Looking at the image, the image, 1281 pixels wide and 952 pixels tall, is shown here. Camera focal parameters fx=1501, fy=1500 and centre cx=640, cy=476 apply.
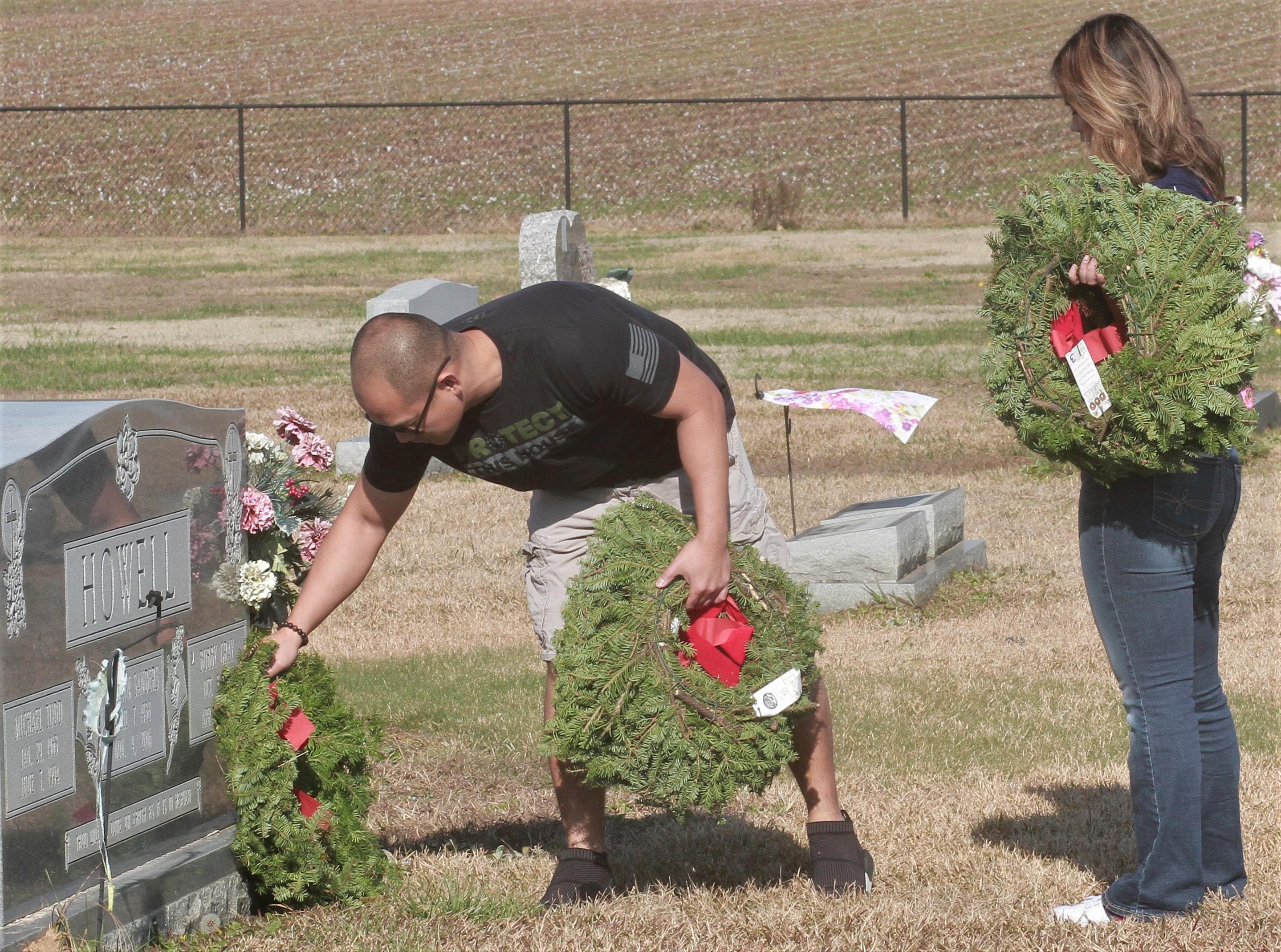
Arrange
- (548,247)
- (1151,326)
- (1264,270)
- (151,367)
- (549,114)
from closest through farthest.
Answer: (1151,326) < (1264,270) < (548,247) < (151,367) < (549,114)

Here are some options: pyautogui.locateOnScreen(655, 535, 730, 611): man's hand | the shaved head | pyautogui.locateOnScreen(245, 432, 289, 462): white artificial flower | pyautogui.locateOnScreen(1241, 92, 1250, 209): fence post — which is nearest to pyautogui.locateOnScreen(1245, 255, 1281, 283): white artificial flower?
pyautogui.locateOnScreen(655, 535, 730, 611): man's hand

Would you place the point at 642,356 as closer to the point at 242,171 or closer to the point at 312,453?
the point at 312,453

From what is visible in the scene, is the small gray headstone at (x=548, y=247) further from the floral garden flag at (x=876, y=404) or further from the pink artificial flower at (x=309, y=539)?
the pink artificial flower at (x=309, y=539)

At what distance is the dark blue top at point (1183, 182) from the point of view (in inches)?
130

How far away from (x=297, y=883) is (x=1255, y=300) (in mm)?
2693

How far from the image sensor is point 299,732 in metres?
3.79

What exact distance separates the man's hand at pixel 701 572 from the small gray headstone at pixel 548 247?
27.0ft

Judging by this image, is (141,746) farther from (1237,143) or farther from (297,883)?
(1237,143)

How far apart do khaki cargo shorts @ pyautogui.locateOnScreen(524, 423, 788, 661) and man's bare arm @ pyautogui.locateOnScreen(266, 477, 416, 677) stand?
0.36 meters

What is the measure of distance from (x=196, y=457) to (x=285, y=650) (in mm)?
540

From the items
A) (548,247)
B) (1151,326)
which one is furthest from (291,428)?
(548,247)

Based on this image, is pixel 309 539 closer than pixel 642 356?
No

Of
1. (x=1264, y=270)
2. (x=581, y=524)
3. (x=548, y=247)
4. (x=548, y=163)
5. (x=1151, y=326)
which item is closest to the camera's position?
(x=1151, y=326)

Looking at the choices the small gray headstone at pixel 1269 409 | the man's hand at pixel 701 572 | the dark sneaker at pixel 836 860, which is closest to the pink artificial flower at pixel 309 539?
the man's hand at pixel 701 572
